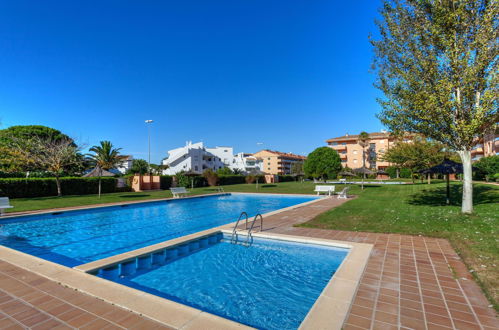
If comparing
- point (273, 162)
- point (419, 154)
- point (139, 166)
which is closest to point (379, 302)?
point (419, 154)

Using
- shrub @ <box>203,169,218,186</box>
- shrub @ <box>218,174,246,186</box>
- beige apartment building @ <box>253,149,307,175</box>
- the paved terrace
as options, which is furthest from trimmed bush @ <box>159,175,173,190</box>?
beige apartment building @ <box>253,149,307,175</box>

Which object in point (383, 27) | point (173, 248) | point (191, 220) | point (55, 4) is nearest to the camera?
point (173, 248)

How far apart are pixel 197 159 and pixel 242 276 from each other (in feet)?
206

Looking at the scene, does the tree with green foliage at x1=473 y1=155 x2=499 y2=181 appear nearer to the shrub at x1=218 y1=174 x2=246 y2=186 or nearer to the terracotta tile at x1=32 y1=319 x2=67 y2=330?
the shrub at x1=218 y1=174 x2=246 y2=186

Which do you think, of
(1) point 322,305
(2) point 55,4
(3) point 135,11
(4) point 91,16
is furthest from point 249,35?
(1) point 322,305

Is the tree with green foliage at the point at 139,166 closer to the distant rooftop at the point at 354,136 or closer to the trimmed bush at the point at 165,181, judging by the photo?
the trimmed bush at the point at 165,181

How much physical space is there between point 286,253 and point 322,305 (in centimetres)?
327

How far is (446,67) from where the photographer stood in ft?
30.0

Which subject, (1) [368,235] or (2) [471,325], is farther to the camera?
(1) [368,235]

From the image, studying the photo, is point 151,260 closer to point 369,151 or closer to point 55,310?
point 55,310

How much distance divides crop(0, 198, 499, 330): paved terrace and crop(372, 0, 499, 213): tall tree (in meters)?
6.06

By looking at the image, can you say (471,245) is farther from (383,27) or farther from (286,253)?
(383,27)

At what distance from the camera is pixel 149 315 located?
304 cm

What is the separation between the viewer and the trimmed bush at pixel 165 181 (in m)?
31.1
